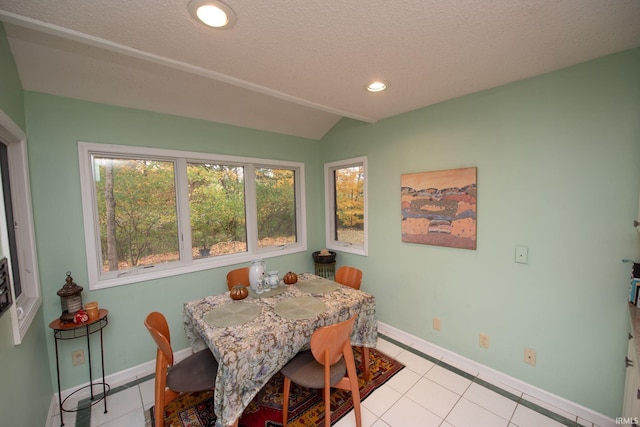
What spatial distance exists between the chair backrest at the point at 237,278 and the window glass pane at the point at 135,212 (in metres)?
0.61

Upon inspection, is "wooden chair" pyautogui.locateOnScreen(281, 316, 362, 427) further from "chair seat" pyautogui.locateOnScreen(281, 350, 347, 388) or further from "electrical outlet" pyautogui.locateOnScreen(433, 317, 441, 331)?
"electrical outlet" pyautogui.locateOnScreen(433, 317, 441, 331)

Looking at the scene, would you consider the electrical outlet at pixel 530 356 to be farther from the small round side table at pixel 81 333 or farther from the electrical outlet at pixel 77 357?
the electrical outlet at pixel 77 357

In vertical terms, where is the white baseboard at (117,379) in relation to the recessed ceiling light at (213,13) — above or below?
below

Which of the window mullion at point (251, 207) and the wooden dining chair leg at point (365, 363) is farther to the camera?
the window mullion at point (251, 207)

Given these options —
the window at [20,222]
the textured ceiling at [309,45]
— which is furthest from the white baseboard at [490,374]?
the window at [20,222]

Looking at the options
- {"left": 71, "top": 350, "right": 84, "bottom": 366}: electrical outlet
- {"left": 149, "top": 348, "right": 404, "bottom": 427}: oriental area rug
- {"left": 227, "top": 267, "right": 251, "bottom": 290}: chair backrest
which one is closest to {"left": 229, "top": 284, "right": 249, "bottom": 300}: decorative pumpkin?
{"left": 227, "top": 267, "right": 251, "bottom": 290}: chair backrest

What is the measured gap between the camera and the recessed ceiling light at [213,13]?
1121mm

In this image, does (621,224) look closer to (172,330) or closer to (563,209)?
(563,209)

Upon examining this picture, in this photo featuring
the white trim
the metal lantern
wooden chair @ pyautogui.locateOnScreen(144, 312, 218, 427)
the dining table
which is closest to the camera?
the white trim

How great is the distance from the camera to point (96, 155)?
2.19 meters

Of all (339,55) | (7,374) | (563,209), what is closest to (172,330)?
(7,374)

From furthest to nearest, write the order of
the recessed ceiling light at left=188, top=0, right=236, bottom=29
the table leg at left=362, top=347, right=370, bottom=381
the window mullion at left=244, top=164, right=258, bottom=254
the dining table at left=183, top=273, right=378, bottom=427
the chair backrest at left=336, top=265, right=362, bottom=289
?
the window mullion at left=244, top=164, right=258, bottom=254 < the chair backrest at left=336, top=265, right=362, bottom=289 < the table leg at left=362, top=347, right=370, bottom=381 < the dining table at left=183, top=273, right=378, bottom=427 < the recessed ceiling light at left=188, top=0, right=236, bottom=29

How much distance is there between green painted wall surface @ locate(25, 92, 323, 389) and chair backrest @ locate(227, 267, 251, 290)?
334 millimetres

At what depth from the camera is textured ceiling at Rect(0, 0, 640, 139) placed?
1182 mm
